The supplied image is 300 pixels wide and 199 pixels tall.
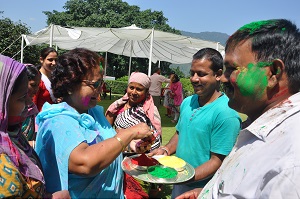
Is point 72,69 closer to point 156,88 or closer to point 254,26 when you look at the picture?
point 254,26

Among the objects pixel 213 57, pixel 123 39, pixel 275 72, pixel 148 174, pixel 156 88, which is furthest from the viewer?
pixel 156 88

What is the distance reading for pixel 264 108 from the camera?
1.37 m

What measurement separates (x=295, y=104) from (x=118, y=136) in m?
1.01

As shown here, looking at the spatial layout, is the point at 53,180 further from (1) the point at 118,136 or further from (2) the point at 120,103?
(2) the point at 120,103

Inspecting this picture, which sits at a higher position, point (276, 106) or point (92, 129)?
point (276, 106)

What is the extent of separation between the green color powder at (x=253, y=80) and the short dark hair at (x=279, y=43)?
53 mm

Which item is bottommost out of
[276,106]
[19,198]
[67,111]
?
[19,198]

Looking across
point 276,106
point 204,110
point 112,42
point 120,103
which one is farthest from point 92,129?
point 112,42

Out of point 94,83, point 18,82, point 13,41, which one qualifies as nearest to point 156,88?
point 94,83

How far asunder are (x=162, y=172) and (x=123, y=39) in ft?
27.9

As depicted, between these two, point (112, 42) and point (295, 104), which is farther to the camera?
point (112, 42)

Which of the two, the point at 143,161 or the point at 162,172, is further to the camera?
the point at 143,161

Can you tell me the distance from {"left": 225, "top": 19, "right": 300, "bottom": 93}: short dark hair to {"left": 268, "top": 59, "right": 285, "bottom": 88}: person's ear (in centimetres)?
2

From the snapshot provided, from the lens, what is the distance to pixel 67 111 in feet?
6.04
